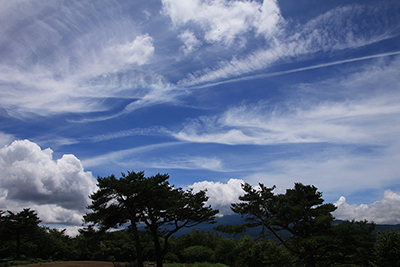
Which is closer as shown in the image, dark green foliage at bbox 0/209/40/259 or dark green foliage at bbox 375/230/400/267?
dark green foliage at bbox 375/230/400/267

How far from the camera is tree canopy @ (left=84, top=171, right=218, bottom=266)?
20.3 meters

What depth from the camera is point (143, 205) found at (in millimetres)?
22062

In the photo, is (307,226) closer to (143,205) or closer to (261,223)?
(261,223)

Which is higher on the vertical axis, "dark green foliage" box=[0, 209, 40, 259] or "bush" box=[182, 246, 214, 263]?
"dark green foliage" box=[0, 209, 40, 259]

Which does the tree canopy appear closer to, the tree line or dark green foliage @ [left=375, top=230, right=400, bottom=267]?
the tree line

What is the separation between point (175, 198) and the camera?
920 inches

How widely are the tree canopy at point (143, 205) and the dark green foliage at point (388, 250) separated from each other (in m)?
14.9

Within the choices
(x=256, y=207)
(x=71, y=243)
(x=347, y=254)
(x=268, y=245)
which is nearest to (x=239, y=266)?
(x=268, y=245)

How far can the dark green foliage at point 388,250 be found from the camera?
1847 cm

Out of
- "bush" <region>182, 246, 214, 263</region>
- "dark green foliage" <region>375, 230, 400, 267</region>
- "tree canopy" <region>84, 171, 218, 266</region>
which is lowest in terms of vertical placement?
"bush" <region>182, 246, 214, 263</region>

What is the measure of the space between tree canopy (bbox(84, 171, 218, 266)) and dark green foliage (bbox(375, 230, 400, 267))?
1491 centimetres

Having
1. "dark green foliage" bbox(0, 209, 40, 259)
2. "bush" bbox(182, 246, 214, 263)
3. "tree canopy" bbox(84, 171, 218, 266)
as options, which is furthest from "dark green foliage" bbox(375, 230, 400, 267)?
"dark green foliage" bbox(0, 209, 40, 259)

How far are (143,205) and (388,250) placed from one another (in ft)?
73.0

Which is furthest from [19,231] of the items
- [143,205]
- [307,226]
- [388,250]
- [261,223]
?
[388,250]
